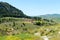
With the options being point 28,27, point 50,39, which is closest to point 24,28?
point 28,27

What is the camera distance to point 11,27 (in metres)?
196

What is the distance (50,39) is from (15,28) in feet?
320

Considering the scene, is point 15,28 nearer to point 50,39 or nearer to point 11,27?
point 11,27

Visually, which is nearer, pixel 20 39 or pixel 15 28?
pixel 20 39

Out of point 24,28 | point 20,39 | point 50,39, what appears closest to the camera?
point 20,39

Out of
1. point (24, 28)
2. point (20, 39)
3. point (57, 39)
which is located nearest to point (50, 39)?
point (57, 39)

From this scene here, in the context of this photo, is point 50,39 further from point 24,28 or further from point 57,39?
point 24,28

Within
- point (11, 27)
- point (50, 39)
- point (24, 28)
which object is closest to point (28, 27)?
point (24, 28)

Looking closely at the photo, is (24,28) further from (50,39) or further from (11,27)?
(50,39)

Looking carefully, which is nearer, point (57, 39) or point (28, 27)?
point (57, 39)

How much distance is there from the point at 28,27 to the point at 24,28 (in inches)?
265

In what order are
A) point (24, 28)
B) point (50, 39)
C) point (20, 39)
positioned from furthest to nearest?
point (24, 28)
point (50, 39)
point (20, 39)

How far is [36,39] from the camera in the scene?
9831cm

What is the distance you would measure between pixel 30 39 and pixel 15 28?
321 feet
